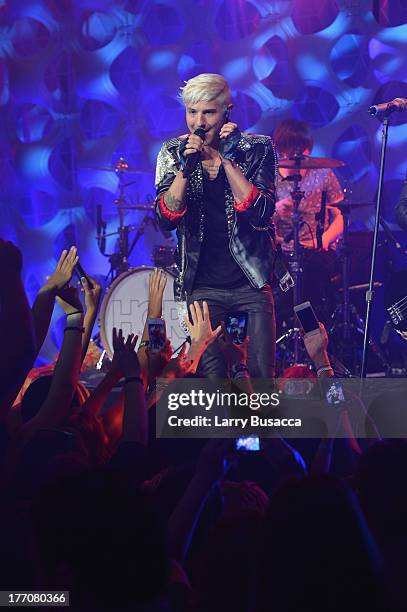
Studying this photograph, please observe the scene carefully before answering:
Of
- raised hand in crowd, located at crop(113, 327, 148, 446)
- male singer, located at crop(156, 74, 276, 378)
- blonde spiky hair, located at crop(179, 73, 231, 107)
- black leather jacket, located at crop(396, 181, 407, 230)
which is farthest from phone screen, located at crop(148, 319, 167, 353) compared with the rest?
black leather jacket, located at crop(396, 181, 407, 230)

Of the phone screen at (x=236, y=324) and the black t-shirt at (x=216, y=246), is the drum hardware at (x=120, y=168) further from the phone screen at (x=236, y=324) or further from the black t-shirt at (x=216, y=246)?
the phone screen at (x=236, y=324)

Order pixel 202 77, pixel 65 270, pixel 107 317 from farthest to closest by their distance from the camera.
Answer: pixel 107 317 → pixel 202 77 → pixel 65 270

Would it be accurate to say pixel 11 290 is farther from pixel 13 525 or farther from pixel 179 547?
pixel 179 547

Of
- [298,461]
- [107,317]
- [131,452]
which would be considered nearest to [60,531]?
[131,452]

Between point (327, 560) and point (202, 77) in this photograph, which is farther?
point (202, 77)

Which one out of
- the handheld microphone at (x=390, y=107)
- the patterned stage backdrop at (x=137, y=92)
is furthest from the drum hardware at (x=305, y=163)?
the handheld microphone at (x=390, y=107)

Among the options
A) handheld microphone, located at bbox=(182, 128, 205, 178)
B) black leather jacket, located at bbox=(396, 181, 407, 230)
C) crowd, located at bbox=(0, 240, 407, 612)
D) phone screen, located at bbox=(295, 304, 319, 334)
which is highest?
black leather jacket, located at bbox=(396, 181, 407, 230)

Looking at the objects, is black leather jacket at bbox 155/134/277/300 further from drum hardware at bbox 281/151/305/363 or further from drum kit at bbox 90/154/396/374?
drum kit at bbox 90/154/396/374

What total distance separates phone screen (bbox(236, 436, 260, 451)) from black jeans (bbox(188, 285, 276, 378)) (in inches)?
84.1

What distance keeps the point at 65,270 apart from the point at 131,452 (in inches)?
36.4

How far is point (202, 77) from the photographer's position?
16.6 feet

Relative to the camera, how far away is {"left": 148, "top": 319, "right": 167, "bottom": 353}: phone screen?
364 cm

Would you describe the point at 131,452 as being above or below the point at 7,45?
below

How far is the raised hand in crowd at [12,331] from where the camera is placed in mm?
2576
